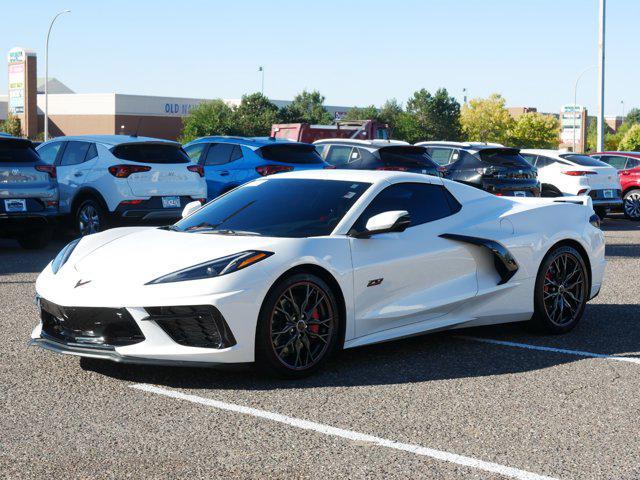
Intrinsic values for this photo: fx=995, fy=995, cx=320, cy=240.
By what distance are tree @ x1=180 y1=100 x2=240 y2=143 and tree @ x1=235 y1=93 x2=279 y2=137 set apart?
80cm

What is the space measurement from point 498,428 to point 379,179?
2.49 m

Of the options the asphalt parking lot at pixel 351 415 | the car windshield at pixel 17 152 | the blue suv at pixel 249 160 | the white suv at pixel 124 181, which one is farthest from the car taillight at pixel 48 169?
the asphalt parking lot at pixel 351 415

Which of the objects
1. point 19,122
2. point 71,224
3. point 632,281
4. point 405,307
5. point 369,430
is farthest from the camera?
point 19,122

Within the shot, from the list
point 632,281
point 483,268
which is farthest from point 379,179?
point 632,281

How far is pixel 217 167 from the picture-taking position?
17391 mm

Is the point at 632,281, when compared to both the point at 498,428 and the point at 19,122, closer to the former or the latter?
the point at 498,428

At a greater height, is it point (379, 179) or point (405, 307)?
point (379, 179)

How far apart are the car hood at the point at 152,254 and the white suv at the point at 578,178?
1590cm

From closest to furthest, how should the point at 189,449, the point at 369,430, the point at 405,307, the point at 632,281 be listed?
the point at 189,449 → the point at 369,430 → the point at 405,307 → the point at 632,281

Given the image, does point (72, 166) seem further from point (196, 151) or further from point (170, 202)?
point (196, 151)

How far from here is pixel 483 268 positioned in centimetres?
751

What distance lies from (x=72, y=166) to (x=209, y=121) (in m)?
89.7

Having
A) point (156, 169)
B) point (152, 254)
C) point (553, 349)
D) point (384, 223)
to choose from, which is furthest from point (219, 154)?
point (152, 254)

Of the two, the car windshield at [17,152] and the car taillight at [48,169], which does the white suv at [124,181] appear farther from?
the car windshield at [17,152]
